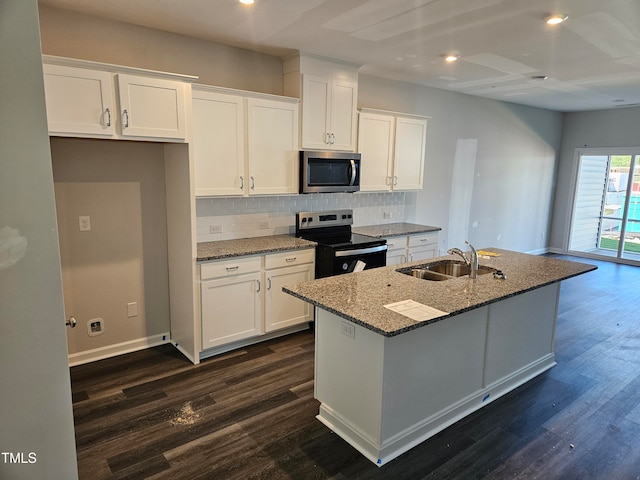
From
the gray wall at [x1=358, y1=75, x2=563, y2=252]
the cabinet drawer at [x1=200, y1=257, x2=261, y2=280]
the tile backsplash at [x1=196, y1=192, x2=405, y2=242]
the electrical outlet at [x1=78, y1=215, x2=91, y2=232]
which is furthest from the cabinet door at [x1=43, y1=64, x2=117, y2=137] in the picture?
the gray wall at [x1=358, y1=75, x2=563, y2=252]

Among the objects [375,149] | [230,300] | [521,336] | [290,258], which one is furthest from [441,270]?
[375,149]

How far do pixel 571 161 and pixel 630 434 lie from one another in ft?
21.9

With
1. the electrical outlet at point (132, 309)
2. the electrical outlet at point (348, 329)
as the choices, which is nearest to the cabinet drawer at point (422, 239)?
the electrical outlet at point (348, 329)

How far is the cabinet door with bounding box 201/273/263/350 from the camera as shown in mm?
3393

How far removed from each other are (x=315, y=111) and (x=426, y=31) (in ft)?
4.14

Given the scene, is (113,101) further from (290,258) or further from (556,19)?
(556,19)

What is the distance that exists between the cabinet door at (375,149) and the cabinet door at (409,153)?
0.37 ft

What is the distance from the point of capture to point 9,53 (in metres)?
0.88

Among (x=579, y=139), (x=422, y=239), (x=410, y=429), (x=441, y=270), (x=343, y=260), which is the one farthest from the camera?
(x=579, y=139)

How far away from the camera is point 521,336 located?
3.07 meters

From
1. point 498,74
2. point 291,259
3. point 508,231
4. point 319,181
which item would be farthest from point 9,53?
point 508,231

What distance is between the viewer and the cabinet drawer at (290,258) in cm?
367

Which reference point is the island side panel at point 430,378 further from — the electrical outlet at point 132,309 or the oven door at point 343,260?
the electrical outlet at point 132,309

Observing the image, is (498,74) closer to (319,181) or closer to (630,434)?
(319,181)
